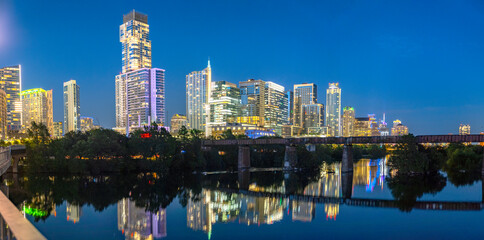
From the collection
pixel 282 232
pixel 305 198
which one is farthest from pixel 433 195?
pixel 282 232

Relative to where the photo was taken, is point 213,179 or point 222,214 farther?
point 213,179

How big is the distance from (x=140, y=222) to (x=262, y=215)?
1473 centimetres

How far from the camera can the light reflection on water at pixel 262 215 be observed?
3369 centimetres

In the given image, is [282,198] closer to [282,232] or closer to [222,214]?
[222,214]

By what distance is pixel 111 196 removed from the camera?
5334 cm

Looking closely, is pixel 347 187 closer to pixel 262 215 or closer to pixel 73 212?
pixel 262 215

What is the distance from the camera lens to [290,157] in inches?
3836

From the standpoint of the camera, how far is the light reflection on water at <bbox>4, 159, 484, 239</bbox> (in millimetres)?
33688

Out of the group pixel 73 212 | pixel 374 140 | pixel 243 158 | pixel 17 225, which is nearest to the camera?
pixel 17 225

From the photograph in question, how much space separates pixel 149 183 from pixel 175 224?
110 feet

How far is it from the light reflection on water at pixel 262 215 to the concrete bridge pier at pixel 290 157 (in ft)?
121

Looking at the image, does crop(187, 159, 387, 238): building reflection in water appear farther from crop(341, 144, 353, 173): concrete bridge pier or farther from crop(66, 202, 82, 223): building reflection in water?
crop(341, 144, 353, 173): concrete bridge pier

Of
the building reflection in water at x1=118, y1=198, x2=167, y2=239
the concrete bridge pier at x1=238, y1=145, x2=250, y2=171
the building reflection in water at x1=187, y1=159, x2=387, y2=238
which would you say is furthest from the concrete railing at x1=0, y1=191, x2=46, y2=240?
the concrete bridge pier at x1=238, y1=145, x2=250, y2=171

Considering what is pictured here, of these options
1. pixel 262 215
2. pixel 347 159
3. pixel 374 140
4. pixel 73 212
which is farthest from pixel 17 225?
pixel 347 159
